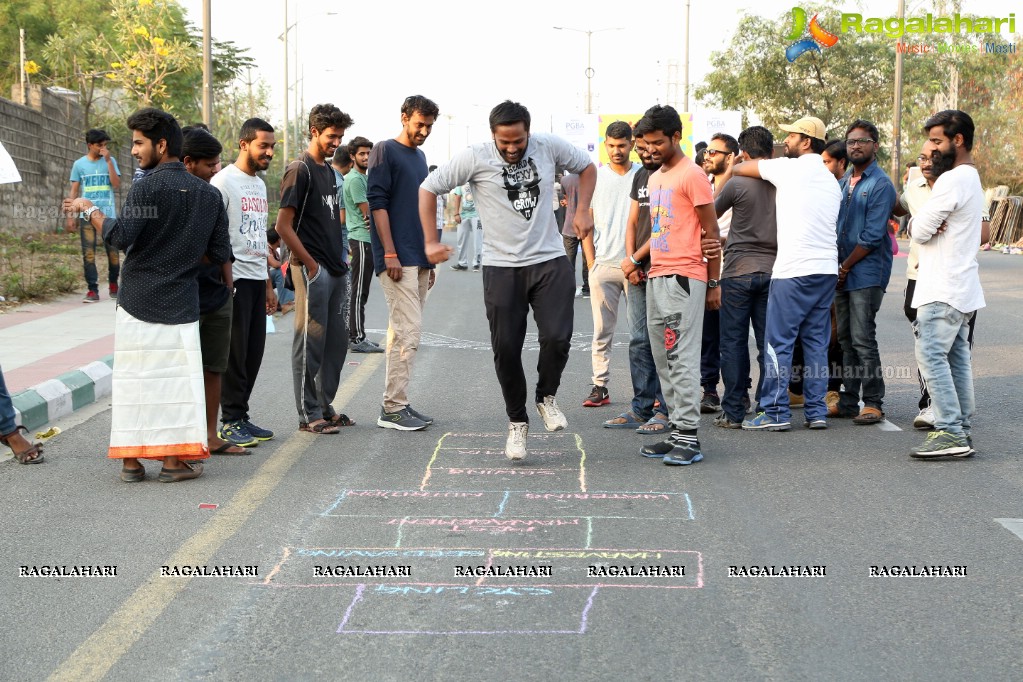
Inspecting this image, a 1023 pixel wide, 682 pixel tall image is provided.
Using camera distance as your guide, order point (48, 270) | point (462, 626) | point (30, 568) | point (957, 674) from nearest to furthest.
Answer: point (957, 674) → point (462, 626) → point (30, 568) → point (48, 270)

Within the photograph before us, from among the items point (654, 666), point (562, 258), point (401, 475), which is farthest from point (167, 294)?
point (654, 666)

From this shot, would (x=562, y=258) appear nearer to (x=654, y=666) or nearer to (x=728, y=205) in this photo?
(x=728, y=205)

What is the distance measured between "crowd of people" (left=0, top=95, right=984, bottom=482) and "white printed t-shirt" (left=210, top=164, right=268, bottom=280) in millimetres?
13

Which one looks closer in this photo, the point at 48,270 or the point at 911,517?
the point at 911,517

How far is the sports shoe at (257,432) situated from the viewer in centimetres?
729

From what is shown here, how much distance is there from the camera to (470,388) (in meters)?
9.41

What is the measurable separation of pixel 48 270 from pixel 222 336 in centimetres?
1031

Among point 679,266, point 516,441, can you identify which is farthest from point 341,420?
point 679,266

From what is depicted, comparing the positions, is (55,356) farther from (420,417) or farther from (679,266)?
(679,266)

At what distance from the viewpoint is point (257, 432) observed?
734cm

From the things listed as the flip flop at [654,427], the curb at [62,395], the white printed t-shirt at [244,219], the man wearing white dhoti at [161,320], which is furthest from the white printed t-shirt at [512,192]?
the curb at [62,395]

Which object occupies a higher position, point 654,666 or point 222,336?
point 222,336

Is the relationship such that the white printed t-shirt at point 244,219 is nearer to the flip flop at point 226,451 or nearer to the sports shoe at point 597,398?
the flip flop at point 226,451

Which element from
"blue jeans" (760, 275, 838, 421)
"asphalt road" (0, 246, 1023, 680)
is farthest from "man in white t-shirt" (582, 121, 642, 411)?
"blue jeans" (760, 275, 838, 421)
